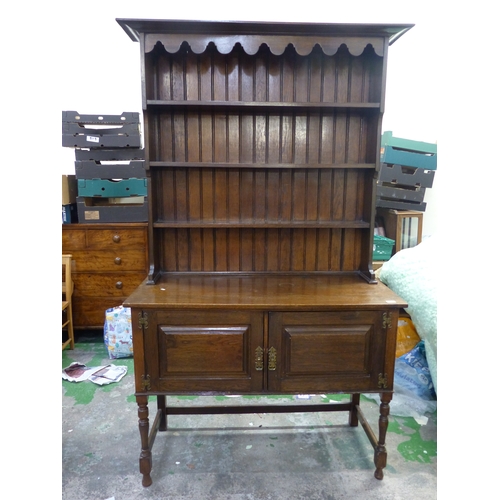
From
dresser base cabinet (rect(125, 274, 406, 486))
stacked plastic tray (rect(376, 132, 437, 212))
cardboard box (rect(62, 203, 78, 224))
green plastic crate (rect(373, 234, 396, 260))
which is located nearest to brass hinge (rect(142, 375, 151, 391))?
dresser base cabinet (rect(125, 274, 406, 486))

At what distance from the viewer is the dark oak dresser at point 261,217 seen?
5.18 feet

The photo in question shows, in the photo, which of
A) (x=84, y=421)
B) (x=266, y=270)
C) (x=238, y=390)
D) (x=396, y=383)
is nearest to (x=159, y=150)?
(x=266, y=270)

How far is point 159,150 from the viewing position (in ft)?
6.29

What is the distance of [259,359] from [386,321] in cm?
57

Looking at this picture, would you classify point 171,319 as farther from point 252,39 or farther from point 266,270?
point 252,39

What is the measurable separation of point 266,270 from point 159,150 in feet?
2.79

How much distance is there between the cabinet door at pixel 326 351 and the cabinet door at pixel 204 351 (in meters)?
0.08

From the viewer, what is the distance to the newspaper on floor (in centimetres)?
249

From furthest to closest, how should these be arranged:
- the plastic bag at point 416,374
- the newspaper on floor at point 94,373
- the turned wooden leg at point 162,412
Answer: the newspaper on floor at point 94,373
the plastic bag at point 416,374
the turned wooden leg at point 162,412

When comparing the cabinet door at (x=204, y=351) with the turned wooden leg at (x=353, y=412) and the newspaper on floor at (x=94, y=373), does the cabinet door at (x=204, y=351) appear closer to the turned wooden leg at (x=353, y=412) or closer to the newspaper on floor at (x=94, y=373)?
the turned wooden leg at (x=353, y=412)

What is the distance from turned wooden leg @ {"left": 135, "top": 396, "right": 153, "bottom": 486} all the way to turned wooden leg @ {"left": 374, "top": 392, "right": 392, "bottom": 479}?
104cm

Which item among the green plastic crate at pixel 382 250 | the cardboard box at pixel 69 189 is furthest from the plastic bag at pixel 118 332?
the green plastic crate at pixel 382 250

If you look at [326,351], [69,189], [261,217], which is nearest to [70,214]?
[69,189]

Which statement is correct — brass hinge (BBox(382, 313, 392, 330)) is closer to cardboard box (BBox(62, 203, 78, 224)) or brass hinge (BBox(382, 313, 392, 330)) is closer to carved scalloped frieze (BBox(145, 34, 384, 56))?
carved scalloped frieze (BBox(145, 34, 384, 56))
